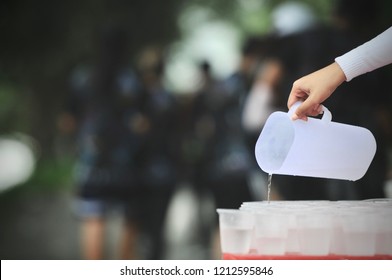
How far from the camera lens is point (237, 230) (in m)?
1.64

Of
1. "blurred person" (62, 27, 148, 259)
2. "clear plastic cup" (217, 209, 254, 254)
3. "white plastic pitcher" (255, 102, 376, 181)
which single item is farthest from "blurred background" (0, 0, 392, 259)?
"clear plastic cup" (217, 209, 254, 254)

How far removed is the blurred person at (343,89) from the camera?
227 centimetres

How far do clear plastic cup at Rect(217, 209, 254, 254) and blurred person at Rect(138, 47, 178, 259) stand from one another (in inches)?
66.4

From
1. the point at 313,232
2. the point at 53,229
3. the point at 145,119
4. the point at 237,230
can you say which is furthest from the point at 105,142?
the point at 313,232

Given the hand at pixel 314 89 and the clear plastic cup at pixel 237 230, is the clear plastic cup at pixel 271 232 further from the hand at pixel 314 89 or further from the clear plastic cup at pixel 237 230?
the hand at pixel 314 89

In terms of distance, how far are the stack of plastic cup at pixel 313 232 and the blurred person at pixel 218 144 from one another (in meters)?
1.41

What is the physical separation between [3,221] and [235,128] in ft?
4.09

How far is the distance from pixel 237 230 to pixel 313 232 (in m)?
0.18

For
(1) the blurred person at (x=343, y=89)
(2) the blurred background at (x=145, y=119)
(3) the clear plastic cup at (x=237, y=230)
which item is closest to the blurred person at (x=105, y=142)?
(2) the blurred background at (x=145, y=119)

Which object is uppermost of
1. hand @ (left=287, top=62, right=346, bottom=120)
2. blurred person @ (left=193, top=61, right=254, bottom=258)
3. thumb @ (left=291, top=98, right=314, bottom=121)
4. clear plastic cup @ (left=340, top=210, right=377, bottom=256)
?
blurred person @ (left=193, top=61, right=254, bottom=258)

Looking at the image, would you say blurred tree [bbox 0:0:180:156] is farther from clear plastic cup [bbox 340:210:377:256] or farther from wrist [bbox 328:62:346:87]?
clear plastic cup [bbox 340:210:377:256]

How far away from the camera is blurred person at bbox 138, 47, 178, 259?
11.0ft

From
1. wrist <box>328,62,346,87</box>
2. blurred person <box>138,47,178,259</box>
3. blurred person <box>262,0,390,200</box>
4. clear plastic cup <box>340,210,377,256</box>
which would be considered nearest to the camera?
clear plastic cup <box>340,210,377,256</box>
